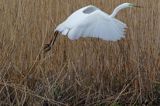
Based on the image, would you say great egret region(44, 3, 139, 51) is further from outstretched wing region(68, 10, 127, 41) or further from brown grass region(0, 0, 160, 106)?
brown grass region(0, 0, 160, 106)

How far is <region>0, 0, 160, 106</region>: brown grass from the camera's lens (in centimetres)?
293

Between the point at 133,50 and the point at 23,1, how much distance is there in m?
0.79

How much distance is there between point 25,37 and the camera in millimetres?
3150

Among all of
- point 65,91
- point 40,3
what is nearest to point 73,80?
point 65,91

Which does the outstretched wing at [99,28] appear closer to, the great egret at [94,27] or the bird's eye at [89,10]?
the great egret at [94,27]

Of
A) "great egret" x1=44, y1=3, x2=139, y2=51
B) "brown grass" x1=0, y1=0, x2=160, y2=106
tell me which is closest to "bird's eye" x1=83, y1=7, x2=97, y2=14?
"great egret" x1=44, y1=3, x2=139, y2=51

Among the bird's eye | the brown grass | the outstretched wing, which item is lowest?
the brown grass

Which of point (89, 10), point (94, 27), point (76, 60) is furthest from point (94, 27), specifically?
point (76, 60)

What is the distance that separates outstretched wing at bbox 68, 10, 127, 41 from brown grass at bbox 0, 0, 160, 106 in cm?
33

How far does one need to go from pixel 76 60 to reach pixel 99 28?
45 centimetres

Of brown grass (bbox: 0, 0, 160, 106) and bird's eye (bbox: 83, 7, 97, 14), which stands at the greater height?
bird's eye (bbox: 83, 7, 97, 14)

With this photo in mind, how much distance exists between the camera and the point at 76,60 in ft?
10.3

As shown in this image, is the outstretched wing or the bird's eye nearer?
the outstretched wing

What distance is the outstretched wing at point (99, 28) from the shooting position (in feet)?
8.84
